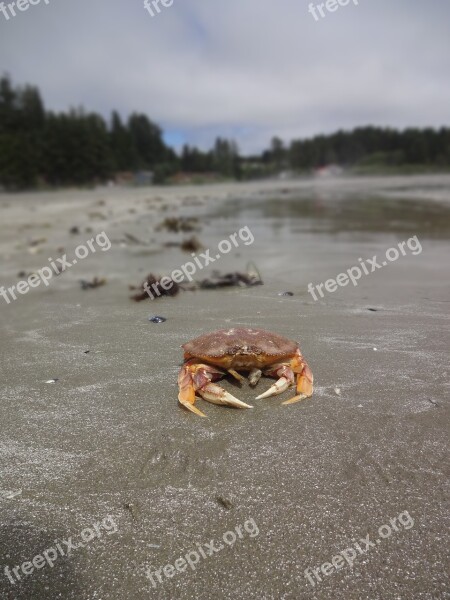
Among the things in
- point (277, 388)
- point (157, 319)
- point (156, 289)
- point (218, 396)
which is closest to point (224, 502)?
point (218, 396)

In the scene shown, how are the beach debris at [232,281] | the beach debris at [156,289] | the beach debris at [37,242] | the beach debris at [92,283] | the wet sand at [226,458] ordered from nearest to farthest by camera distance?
the wet sand at [226,458] → the beach debris at [156,289] → the beach debris at [232,281] → the beach debris at [92,283] → the beach debris at [37,242]

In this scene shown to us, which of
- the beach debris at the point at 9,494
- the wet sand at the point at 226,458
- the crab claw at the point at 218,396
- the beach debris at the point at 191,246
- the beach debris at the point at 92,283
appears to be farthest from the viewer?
the beach debris at the point at 191,246

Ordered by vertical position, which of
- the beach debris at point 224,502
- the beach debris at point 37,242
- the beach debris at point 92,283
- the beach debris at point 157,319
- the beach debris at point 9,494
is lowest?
the beach debris at point 224,502

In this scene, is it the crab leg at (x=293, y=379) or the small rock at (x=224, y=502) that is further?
the crab leg at (x=293, y=379)

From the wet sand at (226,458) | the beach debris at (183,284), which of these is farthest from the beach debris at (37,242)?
the wet sand at (226,458)

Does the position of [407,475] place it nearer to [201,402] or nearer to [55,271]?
[201,402]

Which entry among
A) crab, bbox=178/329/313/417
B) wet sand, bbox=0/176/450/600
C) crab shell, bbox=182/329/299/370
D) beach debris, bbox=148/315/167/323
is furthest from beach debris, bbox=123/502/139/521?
beach debris, bbox=148/315/167/323

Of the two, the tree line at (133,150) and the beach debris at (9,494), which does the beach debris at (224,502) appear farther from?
the tree line at (133,150)

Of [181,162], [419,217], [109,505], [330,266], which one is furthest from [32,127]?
[109,505]
